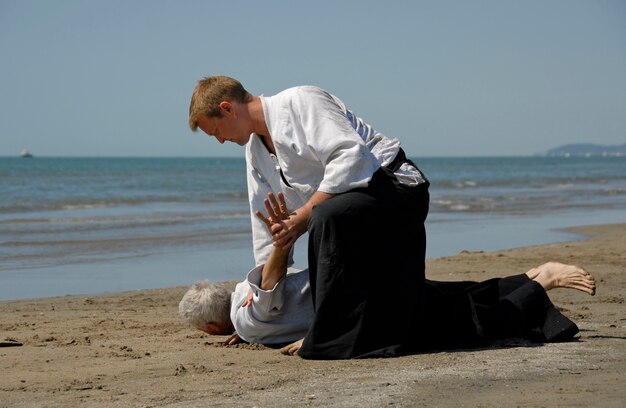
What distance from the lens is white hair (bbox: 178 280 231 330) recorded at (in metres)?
5.36

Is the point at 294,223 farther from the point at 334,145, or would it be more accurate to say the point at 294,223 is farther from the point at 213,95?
the point at 213,95

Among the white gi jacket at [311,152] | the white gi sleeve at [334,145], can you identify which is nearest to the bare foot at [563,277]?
the white gi jacket at [311,152]

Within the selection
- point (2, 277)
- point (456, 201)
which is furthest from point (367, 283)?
point (456, 201)

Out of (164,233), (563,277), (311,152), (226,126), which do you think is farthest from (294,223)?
(164,233)

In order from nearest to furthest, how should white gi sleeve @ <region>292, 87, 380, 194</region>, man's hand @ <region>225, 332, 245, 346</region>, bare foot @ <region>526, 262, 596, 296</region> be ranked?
white gi sleeve @ <region>292, 87, 380, 194</region> → bare foot @ <region>526, 262, 596, 296</region> → man's hand @ <region>225, 332, 245, 346</region>

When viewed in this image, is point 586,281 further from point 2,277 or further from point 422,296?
point 2,277

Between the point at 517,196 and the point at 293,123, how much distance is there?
22.5 m

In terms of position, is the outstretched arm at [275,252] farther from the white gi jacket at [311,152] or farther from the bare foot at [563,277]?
the bare foot at [563,277]

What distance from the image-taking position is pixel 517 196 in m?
26.3

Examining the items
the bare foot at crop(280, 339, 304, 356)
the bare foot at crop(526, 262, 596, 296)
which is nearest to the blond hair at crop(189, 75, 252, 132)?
the bare foot at crop(280, 339, 304, 356)

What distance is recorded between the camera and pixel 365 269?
459 cm

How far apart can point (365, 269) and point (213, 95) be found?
112 cm

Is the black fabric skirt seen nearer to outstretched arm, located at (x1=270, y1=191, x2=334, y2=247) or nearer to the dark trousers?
the dark trousers

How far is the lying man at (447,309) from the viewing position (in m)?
4.89
